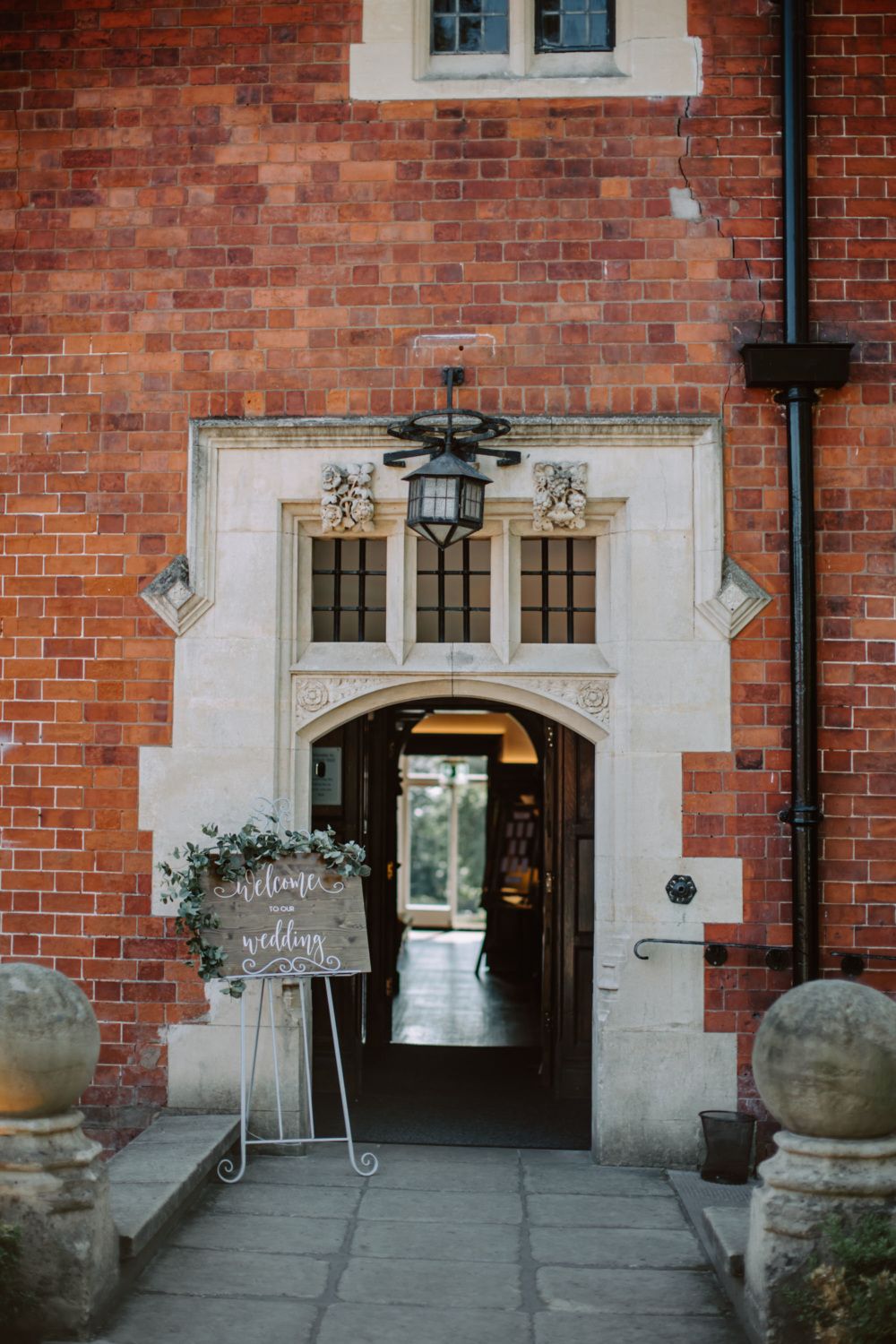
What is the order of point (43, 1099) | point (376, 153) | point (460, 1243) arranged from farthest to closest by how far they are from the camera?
point (376, 153) → point (460, 1243) → point (43, 1099)

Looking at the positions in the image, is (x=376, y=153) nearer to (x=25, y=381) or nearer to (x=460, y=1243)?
(x=25, y=381)

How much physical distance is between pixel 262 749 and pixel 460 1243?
2414 millimetres

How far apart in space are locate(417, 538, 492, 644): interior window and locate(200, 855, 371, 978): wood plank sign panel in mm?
1455

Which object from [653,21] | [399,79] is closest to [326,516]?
[399,79]

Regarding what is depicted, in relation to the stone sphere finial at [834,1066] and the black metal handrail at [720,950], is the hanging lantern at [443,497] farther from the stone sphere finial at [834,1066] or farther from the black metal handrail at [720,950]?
the stone sphere finial at [834,1066]

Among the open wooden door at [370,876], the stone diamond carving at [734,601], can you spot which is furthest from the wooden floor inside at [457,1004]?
the stone diamond carving at [734,601]

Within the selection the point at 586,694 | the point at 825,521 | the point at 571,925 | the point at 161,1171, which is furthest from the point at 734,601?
the point at 161,1171

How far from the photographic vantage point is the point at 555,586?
19.8 feet

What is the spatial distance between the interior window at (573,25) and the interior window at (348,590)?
2.75 m

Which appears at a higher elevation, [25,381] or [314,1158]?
[25,381]

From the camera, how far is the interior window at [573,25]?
6020 mm

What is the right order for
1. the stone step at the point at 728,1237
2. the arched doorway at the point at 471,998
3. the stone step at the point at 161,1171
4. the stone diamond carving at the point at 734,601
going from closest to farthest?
the stone step at the point at 728,1237 → the stone step at the point at 161,1171 → the stone diamond carving at the point at 734,601 → the arched doorway at the point at 471,998

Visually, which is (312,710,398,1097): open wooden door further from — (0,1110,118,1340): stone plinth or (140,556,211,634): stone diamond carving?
(0,1110,118,1340): stone plinth

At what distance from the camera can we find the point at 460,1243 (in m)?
4.51
